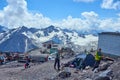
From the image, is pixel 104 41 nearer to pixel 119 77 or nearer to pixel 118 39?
pixel 118 39

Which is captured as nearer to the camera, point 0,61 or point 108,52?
point 108,52

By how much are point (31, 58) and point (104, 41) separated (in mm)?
12920

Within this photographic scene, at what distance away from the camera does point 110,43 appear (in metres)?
48.0

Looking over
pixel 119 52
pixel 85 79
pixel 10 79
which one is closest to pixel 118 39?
pixel 119 52

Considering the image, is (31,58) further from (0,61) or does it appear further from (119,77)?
(119,77)

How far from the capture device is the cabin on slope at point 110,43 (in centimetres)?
4588

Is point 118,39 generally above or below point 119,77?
above

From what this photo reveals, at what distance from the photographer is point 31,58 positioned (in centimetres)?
5528

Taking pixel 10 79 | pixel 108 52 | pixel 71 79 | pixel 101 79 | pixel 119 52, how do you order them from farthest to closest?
pixel 108 52 < pixel 119 52 < pixel 10 79 < pixel 71 79 < pixel 101 79

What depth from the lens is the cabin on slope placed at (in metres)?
45.9

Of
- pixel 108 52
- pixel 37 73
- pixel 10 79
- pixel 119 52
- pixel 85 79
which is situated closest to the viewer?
pixel 85 79

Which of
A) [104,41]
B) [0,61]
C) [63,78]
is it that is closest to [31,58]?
[0,61]

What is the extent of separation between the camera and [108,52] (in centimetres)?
4769

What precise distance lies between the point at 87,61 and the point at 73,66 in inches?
75.1
